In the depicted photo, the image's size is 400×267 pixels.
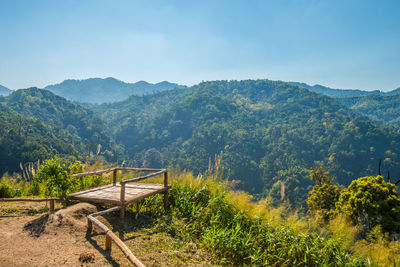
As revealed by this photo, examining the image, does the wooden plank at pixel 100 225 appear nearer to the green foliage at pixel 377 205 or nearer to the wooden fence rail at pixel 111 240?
the wooden fence rail at pixel 111 240

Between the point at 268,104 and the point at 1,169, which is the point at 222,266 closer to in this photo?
the point at 1,169

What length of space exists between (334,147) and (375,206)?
239 ft

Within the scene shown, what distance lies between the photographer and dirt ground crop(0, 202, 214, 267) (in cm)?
282

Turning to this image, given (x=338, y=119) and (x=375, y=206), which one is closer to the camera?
(x=375, y=206)

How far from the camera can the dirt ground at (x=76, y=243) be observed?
2.82m

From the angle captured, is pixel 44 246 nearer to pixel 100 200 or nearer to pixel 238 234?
pixel 100 200

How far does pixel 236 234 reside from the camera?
3.96 m

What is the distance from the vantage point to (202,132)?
335ft

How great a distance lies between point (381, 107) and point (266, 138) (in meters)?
113

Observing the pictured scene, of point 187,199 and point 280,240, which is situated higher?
point 187,199

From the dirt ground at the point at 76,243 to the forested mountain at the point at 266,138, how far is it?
54.1m

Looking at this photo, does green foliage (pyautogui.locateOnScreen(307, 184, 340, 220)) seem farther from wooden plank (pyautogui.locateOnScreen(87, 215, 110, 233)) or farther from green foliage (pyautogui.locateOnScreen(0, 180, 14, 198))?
green foliage (pyautogui.locateOnScreen(0, 180, 14, 198))

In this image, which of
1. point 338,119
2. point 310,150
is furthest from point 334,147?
point 338,119

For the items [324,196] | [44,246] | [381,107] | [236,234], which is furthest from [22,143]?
[381,107]
